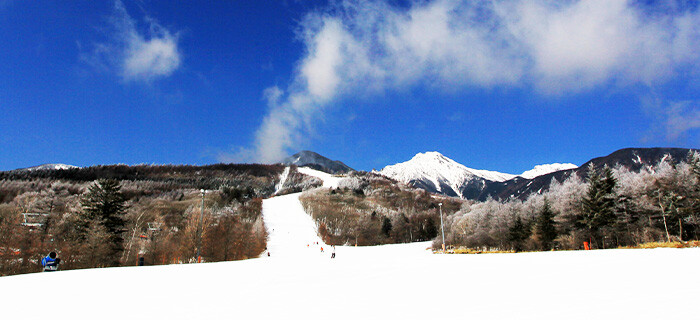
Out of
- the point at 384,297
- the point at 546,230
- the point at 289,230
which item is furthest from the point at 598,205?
the point at 289,230

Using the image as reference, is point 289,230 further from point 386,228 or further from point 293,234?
point 386,228

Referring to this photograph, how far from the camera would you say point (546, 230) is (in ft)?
157

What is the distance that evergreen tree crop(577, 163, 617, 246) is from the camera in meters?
40.6

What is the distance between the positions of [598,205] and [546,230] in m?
8.20

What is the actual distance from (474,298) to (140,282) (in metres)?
9.99

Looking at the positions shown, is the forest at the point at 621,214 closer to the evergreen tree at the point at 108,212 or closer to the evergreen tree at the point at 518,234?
the evergreen tree at the point at 518,234

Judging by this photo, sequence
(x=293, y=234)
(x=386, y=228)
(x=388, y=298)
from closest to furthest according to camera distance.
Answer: (x=388, y=298)
(x=293, y=234)
(x=386, y=228)

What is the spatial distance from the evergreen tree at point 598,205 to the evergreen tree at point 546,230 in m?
4.63

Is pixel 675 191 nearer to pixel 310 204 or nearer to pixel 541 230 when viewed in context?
pixel 541 230

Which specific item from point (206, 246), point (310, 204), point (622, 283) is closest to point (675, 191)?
point (622, 283)

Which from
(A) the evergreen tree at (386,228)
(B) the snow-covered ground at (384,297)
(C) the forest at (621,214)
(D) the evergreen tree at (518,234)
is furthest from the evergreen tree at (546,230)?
(A) the evergreen tree at (386,228)

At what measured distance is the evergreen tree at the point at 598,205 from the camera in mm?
40562

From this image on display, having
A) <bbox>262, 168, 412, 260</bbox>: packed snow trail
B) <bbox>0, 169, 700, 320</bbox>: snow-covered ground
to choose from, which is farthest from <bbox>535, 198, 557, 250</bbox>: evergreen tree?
<bbox>0, 169, 700, 320</bbox>: snow-covered ground

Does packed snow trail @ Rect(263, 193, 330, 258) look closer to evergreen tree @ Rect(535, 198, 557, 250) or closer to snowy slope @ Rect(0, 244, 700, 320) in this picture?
evergreen tree @ Rect(535, 198, 557, 250)
